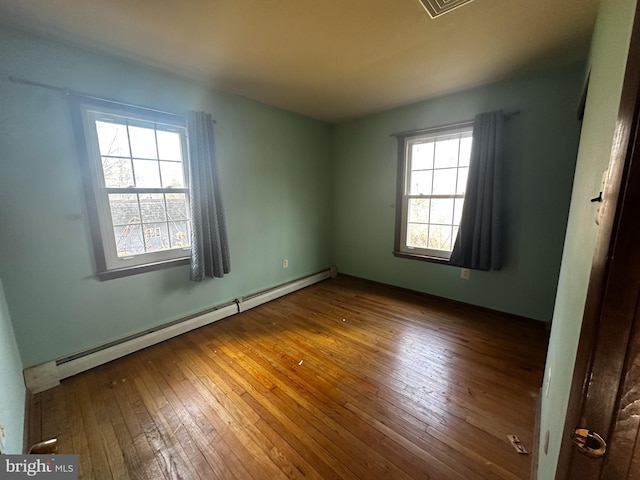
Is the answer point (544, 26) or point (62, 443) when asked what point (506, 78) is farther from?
point (62, 443)

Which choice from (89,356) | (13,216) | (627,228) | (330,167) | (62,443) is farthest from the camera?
(330,167)

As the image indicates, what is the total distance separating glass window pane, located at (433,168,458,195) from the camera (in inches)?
110

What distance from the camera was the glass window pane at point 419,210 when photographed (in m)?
3.03

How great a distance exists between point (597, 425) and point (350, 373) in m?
1.57

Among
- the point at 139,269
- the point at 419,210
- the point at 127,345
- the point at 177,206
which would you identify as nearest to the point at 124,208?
the point at 177,206

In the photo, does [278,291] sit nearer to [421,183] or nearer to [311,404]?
[311,404]

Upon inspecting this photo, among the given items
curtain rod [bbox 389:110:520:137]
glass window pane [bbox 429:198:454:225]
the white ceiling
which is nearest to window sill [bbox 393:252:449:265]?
glass window pane [bbox 429:198:454:225]

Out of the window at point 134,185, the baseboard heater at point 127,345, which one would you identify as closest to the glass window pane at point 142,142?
the window at point 134,185

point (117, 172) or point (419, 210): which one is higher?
point (117, 172)

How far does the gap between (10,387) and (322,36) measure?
2.70 meters

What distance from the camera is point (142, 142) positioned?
6.80 feet

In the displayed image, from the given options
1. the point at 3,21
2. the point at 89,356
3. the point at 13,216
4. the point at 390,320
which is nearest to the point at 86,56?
the point at 3,21

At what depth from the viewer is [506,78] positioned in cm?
229

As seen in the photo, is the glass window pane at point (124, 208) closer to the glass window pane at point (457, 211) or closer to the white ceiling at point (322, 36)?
the white ceiling at point (322, 36)
